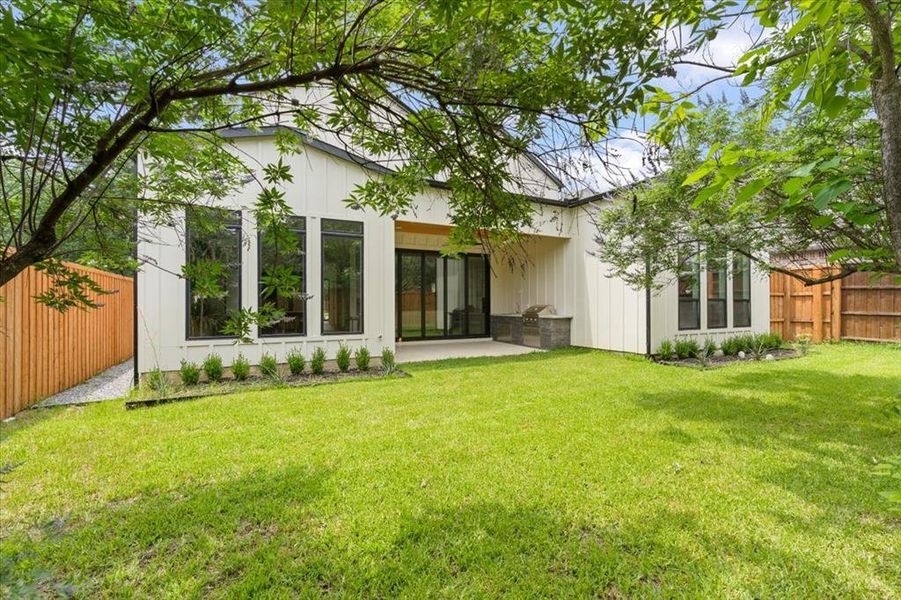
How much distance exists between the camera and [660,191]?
561cm

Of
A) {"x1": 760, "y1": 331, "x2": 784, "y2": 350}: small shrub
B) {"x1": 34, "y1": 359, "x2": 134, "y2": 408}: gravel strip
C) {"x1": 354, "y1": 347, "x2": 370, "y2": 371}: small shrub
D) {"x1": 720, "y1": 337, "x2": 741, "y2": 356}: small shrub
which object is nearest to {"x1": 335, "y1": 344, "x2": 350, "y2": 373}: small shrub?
{"x1": 354, "y1": 347, "x2": 370, "y2": 371}: small shrub

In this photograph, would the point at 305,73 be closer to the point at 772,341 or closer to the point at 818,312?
the point at 772,341

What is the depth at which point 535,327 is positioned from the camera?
447 inches

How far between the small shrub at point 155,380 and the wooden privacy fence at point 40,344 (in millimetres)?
1116

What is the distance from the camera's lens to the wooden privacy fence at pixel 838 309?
10.8 meters

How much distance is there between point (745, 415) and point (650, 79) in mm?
4701

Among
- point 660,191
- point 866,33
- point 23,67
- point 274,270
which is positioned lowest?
point 274,270

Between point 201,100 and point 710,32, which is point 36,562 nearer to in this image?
point 201,100

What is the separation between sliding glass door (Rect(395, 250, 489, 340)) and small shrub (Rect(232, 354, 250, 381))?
17.9 ft

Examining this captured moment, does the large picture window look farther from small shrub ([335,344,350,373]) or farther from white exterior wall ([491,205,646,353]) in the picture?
white exterior wall ([491,205,646,353])

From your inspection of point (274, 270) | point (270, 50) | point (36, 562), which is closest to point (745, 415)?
point (274, 270)

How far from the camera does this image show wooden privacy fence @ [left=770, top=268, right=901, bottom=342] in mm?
10812

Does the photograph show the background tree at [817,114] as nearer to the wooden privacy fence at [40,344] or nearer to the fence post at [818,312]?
the wooden privacy fence at [40,344]

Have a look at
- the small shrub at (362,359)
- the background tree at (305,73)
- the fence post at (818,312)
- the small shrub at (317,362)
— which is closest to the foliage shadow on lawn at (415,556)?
the background tree at (305,73)
